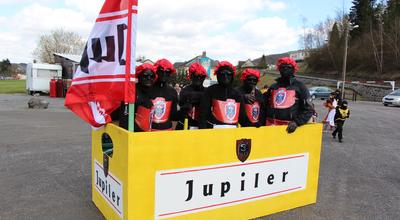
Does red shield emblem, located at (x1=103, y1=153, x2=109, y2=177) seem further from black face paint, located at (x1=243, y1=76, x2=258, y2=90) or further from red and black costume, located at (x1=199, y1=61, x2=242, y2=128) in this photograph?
black face paint, located at (x1=243, y1=76, x2=258, y2=90)

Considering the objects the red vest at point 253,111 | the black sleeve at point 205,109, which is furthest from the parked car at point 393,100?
the black sleeve at point 205,109

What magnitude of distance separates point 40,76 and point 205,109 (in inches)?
1038

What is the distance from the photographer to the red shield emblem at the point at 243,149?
3498 mm

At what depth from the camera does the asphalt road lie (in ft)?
13.7

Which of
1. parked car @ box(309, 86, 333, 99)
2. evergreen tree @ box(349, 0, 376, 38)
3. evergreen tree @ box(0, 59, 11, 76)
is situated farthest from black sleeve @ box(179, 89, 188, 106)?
evergreen tree @ box(0, 59, 11, 76)

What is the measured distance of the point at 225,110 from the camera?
3.93 m

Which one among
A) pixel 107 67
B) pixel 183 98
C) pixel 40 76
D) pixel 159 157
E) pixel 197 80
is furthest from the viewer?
pixel 40 76

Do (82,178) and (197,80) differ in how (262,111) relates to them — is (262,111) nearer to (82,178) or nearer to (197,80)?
(197,80)

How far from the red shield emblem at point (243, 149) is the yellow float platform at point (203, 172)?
0.04ft

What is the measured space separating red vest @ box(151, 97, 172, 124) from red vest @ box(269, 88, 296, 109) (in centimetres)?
142

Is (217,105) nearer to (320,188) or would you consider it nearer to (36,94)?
(320,188)

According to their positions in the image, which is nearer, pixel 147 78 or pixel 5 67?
pixel 147 78

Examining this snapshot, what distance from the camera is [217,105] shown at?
393cm

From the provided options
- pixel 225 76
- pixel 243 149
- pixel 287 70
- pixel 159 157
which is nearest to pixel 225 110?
pixel 225 76
